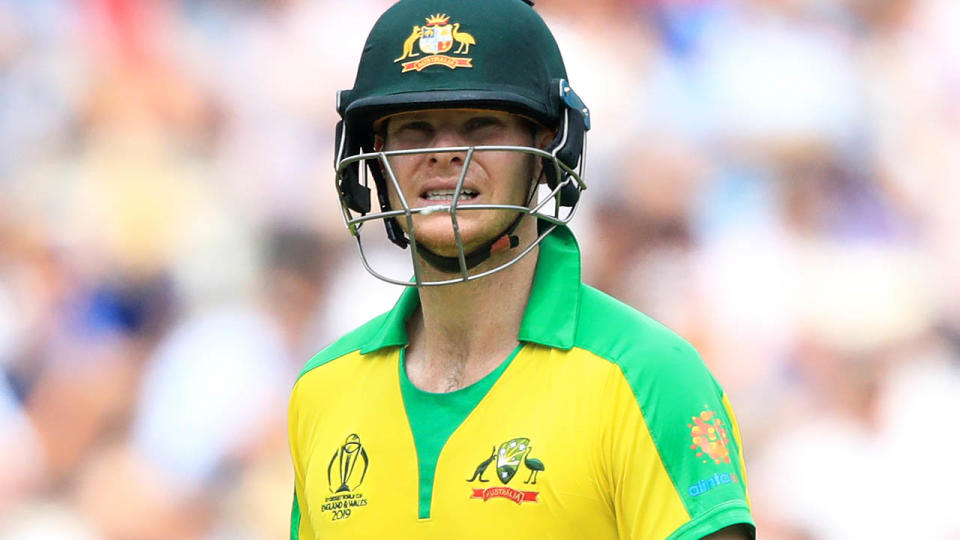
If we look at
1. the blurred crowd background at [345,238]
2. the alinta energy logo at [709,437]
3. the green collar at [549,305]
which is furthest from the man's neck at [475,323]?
the blurred crowd background at [345,238]

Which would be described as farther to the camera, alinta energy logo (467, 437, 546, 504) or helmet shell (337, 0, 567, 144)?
helmet shell (337, 0, 567, 144)

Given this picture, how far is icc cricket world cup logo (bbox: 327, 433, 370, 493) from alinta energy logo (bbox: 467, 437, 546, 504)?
22cm

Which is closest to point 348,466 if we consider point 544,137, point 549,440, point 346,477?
point 346,477

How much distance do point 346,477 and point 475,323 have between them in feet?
1.05

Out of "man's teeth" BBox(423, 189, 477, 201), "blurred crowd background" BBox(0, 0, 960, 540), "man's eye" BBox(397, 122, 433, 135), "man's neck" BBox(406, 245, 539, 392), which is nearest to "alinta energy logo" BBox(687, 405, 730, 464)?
"man's neck" BBox(406, 245, 539, 392)

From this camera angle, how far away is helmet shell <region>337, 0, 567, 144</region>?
2104mm

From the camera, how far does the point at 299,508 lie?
2.46 meters

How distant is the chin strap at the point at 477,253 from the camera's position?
6.99 feet

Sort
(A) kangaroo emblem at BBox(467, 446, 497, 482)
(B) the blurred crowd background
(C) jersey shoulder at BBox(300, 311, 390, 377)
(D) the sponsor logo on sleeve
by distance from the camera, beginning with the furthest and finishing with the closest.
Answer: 1. (B) the blurred crowd background
2. (C) jersey shoulder at BBox(300, 311, 390, 377)
3. (A) kangaroo emblem at BBox(467, 446, 497, 482)
4. (D) the sponsor logo on sleeve

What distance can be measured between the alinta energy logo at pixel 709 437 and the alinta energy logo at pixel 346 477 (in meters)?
0.54

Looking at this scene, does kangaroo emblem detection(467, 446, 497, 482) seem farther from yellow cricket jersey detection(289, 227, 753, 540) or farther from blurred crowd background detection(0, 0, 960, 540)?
blurred crowd background detection(0, 0, 960, 540)

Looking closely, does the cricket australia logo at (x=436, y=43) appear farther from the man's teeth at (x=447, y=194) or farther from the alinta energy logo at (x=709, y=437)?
the alinta energy logo at (x=709, y=437)

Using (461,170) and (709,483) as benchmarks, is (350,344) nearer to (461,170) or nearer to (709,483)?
(461,170)

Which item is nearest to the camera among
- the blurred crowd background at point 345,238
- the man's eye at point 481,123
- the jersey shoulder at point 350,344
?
the man's eye at point 481,123
